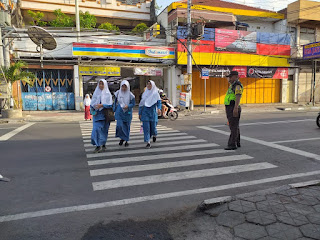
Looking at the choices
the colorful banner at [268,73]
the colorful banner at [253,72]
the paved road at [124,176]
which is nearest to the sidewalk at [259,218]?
the paved road at [124,176]

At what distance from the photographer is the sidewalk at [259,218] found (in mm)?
2549

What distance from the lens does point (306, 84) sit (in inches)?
949

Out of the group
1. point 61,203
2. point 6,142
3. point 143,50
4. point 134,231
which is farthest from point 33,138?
point 143,50

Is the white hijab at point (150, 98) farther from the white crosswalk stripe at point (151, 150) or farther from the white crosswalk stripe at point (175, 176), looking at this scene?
the white crosswalk stripe at point (175, 176)

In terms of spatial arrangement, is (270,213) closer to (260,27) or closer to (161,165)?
(161,165)

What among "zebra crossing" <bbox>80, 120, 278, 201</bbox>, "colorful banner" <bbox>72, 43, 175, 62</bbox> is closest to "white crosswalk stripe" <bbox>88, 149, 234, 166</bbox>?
"zebra crossing" <bbox>80, 120, 278, 201</bbox>

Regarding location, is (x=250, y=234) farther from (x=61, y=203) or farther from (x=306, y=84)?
(x=306, y=84)

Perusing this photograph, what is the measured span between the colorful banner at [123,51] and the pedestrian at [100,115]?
12.9 metres

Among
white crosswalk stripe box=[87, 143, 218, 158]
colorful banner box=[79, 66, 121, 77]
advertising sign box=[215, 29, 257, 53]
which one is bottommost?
white crosswalk stripe box=[87, 143, 218, 158]

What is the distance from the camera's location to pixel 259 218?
2801 millimetres

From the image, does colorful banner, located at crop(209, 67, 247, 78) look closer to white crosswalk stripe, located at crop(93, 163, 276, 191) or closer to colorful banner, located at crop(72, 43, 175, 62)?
colorful banner, located at crop(72, 43, 175, 62)

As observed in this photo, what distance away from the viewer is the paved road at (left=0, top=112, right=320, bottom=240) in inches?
120

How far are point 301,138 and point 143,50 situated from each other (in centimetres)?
1396

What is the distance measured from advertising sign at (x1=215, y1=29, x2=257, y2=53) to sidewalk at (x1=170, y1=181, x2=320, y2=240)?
18565mm
